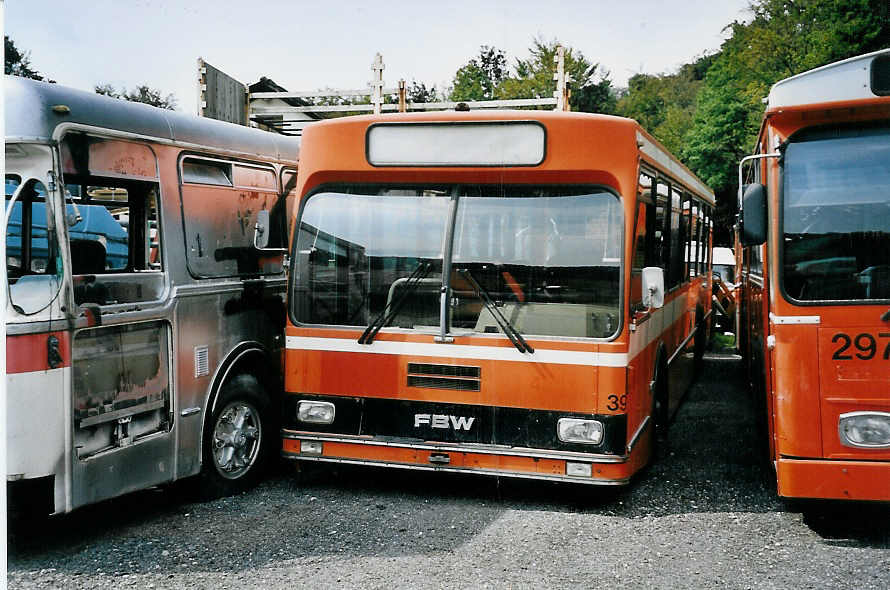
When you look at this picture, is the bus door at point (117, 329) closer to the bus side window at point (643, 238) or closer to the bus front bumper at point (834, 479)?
the bus side window at point (643, 238)

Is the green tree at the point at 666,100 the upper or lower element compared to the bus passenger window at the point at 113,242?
upper

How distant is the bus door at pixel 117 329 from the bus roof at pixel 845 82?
4.24m

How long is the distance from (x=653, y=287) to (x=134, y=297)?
3547 mm

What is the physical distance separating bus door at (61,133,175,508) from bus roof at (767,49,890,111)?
4239mm

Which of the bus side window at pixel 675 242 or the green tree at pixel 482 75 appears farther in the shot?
the green tree at pixel 482 75

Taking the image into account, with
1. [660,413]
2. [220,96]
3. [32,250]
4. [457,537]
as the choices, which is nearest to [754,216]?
[457,537]

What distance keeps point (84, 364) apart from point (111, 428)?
50 centimetres

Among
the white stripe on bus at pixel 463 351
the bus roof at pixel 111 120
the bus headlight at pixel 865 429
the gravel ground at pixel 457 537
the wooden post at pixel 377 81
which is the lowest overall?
the gravel ground at pixel 457 537

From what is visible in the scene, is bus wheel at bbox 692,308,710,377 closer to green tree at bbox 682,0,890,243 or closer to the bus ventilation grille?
the bus ventilation grille

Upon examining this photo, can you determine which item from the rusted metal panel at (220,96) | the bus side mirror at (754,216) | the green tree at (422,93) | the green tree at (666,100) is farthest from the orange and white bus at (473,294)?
the green tree at (666,100)

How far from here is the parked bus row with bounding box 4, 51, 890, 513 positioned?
5121 millimetres

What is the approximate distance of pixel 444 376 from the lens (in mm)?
6129

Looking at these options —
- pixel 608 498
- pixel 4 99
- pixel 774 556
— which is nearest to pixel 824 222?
pixel 774 556

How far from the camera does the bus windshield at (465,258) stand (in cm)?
595
